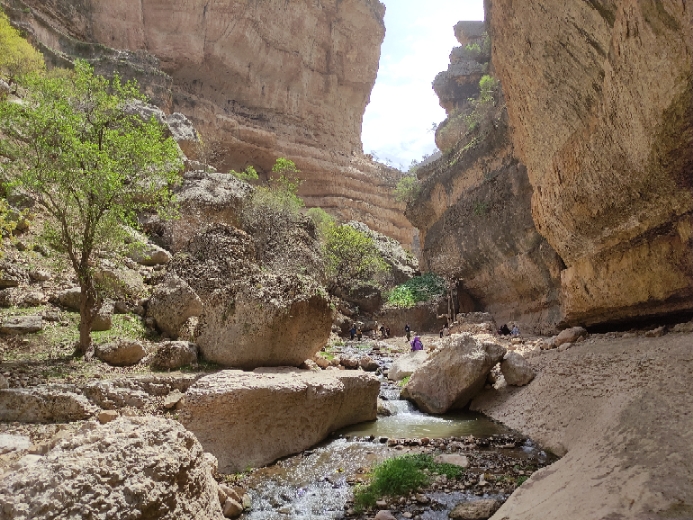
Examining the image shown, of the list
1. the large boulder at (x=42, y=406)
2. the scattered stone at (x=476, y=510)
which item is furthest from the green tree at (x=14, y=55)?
the scattered stone at (x=476, y=510)

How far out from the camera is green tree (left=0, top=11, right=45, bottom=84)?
21078 mm

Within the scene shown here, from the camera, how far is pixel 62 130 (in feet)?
27.2

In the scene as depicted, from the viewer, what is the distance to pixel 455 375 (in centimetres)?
983

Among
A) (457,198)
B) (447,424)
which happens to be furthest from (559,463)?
(457,198)

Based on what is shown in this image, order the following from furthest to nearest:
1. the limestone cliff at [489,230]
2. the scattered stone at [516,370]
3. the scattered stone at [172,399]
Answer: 1. the limestone cliff at [489,230]
2. the scattered stone at [516,370]
3. the scattered stone at [172,399]

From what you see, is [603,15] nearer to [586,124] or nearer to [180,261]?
[586,124]

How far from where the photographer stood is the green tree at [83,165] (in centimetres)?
812

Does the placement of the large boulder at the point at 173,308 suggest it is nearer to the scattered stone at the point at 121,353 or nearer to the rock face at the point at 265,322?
the rock face at the point at 265,322

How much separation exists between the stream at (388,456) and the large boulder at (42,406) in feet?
8.33

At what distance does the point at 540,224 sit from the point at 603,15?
588 centimetres

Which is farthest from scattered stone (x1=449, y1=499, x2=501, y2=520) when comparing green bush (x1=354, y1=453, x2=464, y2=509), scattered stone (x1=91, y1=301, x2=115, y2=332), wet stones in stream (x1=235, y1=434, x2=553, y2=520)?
scattered stone (x1=91, y1=301, x2=115, y2=332)

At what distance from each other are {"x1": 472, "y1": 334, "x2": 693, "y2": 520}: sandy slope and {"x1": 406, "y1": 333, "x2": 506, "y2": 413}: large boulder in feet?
2.44

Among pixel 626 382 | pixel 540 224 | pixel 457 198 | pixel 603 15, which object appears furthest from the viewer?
pixel 457 198

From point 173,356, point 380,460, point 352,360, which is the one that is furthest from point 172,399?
point 352,360
